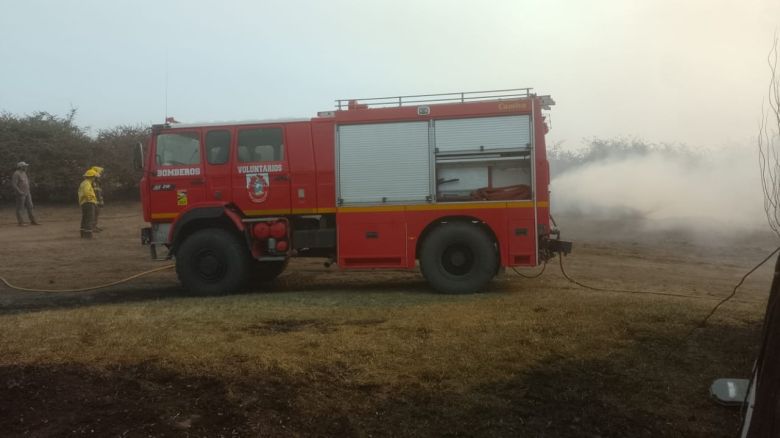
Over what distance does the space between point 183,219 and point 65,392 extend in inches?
205

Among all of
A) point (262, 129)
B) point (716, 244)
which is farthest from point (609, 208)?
point (262, 129)

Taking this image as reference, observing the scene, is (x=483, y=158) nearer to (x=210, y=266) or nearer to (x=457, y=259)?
(x=457, y=259)

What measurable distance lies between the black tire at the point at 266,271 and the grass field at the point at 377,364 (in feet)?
4.38

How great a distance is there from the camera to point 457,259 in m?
9.04

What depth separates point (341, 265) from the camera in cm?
928

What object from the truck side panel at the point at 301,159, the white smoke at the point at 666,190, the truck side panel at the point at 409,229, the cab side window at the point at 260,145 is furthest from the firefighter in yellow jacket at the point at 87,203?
the white smoke at the point at 666,190

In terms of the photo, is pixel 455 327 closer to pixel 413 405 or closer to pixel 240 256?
pixel 413 405

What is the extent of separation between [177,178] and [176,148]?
536mm

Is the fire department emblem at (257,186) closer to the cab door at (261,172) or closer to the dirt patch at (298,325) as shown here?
the cab door at (261,172)

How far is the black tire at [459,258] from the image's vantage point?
8.91 meters

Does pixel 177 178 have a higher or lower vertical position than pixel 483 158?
lower

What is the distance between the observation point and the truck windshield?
9.66 metres

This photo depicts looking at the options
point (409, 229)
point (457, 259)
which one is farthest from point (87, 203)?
point (457, 259)

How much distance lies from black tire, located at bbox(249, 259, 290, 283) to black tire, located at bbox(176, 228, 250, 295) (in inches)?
30.4
